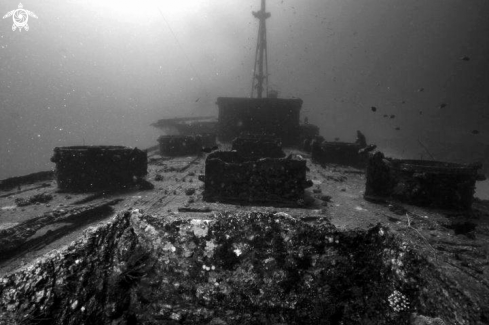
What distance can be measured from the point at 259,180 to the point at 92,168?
4754mm

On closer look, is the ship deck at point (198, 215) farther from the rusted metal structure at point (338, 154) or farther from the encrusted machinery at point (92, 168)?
the rusted metal structure at point (338, 154)

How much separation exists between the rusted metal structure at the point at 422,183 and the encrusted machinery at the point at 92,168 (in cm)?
694

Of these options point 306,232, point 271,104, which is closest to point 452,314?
point 306,232

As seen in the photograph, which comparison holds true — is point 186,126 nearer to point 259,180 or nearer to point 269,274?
point 259,180

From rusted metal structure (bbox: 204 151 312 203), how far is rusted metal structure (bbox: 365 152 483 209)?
219 centimetres

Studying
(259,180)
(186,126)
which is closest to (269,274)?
(259,180)

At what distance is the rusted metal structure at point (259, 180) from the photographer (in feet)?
21.1

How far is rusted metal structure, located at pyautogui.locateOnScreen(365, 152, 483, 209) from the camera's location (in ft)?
21.5

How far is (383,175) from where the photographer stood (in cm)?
730

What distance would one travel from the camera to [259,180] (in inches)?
255

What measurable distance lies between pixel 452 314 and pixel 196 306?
171cm

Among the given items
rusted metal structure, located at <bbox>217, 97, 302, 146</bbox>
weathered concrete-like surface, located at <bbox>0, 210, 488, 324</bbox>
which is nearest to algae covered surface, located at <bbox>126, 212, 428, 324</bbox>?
weathered concrete-like surface, located at <bbox>0, 210, 488, 324</bbox>

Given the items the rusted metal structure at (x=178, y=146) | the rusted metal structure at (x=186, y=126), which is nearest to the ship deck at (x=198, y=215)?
the rusted metal structure at (x=178, y=146)

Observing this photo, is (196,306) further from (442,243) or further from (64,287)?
(442,243)
